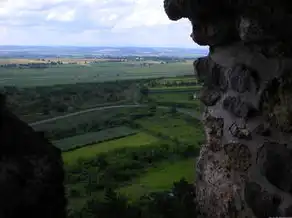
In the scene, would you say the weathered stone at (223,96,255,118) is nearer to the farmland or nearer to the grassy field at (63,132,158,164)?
→ the farmland

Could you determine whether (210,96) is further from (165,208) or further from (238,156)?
(165,208)

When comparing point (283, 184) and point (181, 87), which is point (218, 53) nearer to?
point (283, 184)

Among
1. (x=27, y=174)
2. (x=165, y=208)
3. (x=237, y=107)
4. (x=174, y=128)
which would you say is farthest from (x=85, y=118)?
(x=27, y=174)

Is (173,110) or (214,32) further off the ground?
(214,32)

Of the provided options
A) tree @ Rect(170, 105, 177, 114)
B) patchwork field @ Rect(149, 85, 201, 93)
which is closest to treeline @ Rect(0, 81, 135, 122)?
patchwork field @ Rect(149, 85, 201, 93)

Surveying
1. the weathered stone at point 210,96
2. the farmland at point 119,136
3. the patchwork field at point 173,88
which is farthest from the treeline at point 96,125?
the weathered stone at point 210,96

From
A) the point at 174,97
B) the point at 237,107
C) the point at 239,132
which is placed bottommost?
the point at 174,97

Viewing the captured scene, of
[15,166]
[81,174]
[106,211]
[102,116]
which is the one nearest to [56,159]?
[15,166]
